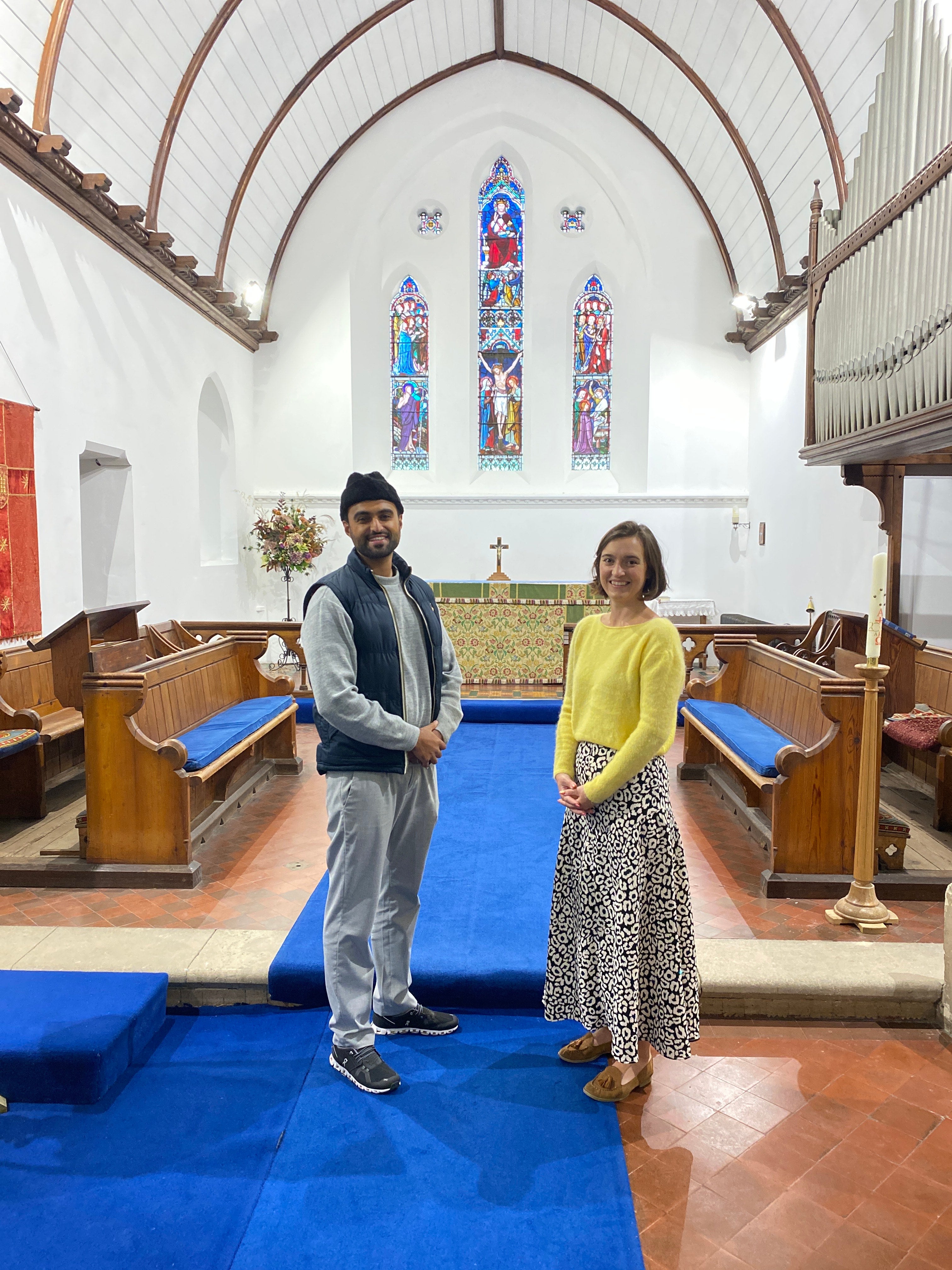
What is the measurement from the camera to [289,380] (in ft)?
40.7

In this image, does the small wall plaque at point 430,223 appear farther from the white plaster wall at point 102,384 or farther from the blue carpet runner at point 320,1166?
the blue carpet runner at point 320,1166

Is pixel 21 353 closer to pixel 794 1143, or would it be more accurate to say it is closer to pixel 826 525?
pixel 794 1143

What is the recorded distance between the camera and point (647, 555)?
2.39m

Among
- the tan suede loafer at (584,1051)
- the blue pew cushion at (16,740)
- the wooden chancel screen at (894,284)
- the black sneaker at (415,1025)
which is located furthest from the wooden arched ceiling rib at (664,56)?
the tan suede loafer at (584,1051)

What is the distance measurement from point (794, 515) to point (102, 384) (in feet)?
23.9

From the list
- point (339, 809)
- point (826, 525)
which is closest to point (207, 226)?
point (826, 525)

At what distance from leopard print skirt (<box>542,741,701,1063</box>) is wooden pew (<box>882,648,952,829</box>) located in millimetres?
2677

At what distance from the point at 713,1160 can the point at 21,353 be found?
6.44 m

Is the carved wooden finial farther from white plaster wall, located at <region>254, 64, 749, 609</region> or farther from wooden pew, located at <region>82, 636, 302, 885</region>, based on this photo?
white plaster wall, located at <region>254, 64, 749, 609</region>

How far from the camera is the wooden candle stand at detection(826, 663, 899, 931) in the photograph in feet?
11.4

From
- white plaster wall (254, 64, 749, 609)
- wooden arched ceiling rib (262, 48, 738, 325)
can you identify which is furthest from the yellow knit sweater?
wooden arched ceiling rib (262, 48, 738, 325)

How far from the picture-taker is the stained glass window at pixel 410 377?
12.9 m

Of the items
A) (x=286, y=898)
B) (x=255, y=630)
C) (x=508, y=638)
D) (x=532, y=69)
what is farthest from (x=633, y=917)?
(x=532, y=69)

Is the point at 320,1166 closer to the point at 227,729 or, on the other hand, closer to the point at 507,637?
the point at 227,729
